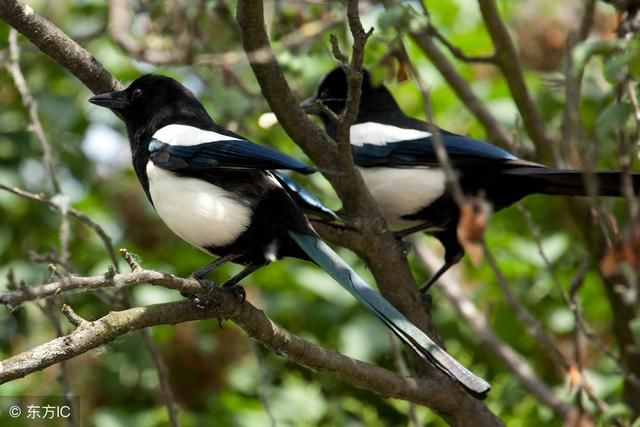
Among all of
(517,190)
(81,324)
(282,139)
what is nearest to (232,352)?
(282,139)

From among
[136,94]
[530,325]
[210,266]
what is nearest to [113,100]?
[136,94]

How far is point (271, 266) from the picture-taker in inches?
174

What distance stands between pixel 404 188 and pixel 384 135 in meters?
0.23

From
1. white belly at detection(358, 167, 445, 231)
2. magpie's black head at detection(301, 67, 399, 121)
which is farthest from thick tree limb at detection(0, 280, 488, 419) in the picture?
magpie's black head at detection(301, 67, 399, 121)

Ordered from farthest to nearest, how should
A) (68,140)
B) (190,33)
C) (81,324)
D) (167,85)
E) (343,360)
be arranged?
(68,140)
(190,33)
(167,85)
(343,360)
(81,324)

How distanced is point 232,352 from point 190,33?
127 cm

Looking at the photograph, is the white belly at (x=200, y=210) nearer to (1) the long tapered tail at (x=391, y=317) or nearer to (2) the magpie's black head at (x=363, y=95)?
(1) the long tapered tail at (x=391, y=317)

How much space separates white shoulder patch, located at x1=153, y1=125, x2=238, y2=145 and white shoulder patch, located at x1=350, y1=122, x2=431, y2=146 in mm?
716

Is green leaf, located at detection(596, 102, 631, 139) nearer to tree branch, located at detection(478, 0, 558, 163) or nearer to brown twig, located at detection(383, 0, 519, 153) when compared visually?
tree branch, located at detection(478, 0, 558, 163)

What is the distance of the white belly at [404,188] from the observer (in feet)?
11.7

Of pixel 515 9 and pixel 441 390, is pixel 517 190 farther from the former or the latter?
pixel 515 9

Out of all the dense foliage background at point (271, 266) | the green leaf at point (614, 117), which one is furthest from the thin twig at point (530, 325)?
the green leaf at point (614, 117)

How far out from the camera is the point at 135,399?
4.24m

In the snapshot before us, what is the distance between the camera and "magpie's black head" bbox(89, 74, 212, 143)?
3.34m
